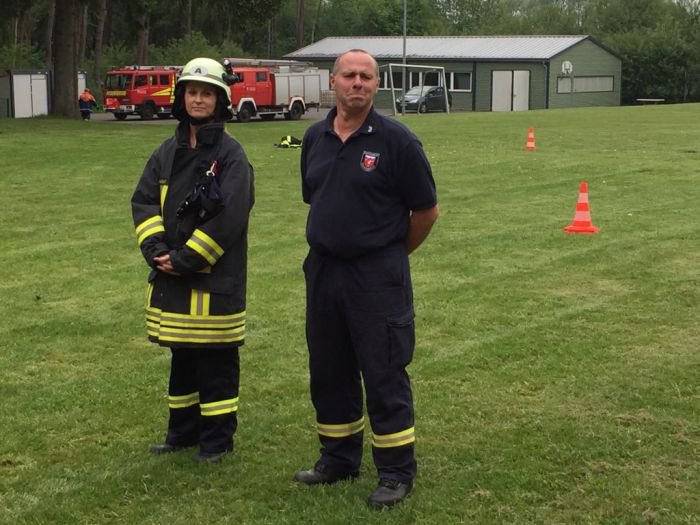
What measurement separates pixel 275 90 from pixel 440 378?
122 feet

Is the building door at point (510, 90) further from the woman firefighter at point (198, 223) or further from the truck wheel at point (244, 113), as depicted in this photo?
the woman firefighter at point (198, 223)

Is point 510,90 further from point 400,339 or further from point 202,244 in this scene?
point 400,339

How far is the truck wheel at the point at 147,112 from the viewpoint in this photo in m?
42.6

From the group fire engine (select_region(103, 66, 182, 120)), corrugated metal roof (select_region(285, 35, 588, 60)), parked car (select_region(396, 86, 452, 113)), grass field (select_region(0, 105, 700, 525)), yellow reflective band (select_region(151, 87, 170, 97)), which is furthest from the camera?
corrugated metal roof (select_region(285, 35, 588, 60))

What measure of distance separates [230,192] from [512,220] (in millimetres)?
8521

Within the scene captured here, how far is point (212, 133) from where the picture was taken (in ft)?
15.7

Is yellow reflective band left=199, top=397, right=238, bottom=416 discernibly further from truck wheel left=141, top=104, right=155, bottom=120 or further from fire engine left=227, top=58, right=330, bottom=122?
truck wheel left=141, top=104, right=155, bottom=120

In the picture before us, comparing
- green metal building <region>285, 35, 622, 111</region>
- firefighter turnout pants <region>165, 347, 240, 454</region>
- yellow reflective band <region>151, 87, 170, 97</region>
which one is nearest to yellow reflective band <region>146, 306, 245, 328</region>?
firefighter turnout pants <region>165, 347, 240, 454</region>

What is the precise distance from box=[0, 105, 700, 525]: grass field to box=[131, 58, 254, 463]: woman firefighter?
0.71 m

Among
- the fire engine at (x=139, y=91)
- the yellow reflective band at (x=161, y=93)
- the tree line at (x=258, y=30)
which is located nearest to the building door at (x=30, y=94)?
the tree line at (x=258, y=30)

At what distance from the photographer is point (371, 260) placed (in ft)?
14.5

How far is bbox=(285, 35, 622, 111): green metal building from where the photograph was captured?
64.0 metres

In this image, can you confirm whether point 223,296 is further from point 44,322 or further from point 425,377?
point 44,322

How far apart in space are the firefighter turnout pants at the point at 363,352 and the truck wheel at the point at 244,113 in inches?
1466
